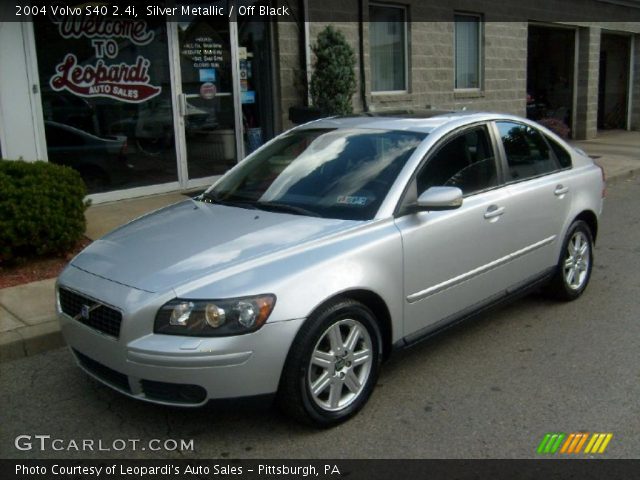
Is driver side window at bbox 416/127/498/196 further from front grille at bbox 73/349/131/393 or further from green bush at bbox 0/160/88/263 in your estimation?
green bush at bbox 0/160/88/263

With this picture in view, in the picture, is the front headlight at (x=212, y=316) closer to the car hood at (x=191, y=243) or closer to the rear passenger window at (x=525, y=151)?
the car hood at (x=191, y=243)

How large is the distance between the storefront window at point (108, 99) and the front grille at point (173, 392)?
5.98 meters

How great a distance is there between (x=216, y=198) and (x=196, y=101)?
217 inches

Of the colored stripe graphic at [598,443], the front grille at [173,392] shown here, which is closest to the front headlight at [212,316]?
the front grille at [173,392]

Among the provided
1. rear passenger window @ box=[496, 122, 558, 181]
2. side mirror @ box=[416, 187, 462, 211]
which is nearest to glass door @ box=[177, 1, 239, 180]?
rear passenger window @ box=[496, 122, 558, 181]

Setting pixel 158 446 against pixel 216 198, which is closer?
pixel 158 446

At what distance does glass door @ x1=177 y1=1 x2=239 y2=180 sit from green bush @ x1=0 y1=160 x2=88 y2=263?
3.34 metres

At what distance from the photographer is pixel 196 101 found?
9.85 meters

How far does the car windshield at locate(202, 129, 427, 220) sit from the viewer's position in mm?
4113

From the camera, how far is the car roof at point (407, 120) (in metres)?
4.58

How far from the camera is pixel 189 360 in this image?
10.4 feet

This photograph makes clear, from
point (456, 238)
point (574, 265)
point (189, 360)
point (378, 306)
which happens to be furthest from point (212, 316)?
point (574, 265)

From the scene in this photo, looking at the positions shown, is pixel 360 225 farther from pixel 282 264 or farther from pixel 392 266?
pixel 282 264

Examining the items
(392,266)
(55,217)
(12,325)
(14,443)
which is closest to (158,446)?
(14,443)
